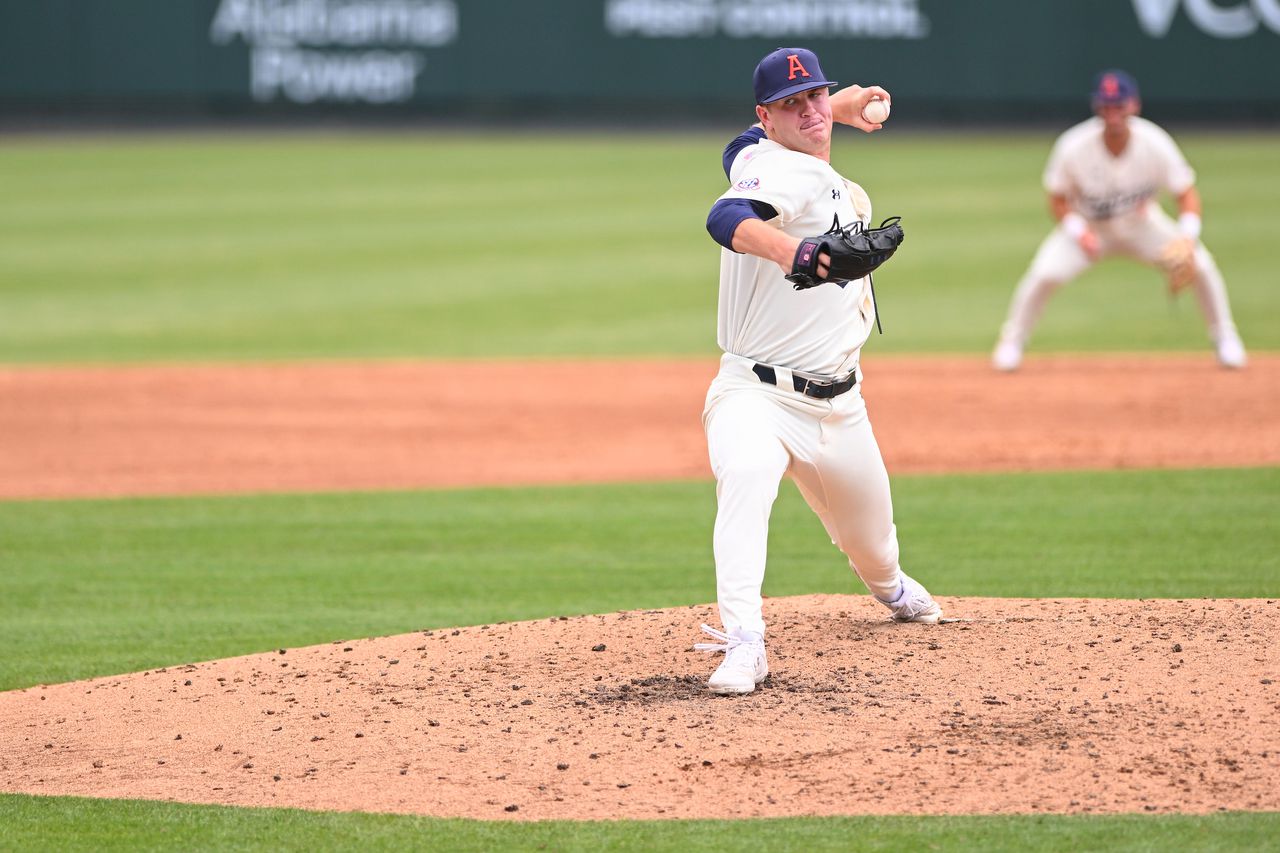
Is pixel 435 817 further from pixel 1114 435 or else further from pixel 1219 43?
pixel 1219 43

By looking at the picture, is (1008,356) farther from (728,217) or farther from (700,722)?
(700,722)

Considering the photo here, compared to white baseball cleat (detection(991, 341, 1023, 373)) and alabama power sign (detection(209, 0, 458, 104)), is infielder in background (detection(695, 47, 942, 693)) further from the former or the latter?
alabama power sign (detection(209, 0, 458, 104))

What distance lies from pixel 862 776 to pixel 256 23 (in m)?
23.9

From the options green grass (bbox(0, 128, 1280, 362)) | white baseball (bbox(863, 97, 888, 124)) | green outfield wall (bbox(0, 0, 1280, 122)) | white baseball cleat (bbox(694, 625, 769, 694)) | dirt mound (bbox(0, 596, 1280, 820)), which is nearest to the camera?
dirt mound (bbox(0, 596, 1280, 820))

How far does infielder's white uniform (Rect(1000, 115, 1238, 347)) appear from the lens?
11.4 meters

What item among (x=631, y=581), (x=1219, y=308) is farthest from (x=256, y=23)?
(x=631, y=581)

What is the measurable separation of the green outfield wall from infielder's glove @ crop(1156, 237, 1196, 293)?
14.9 m

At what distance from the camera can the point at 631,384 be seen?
12312mm

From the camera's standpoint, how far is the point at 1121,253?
12109 millimetres

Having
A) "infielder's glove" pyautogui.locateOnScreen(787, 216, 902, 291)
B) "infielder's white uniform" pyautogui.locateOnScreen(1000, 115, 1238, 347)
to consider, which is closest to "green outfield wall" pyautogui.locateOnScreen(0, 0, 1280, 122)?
"infielder's white uniform" pyautogui.locateOnScreen(1000, 115, 1238, 347)

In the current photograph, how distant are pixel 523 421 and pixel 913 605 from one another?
573cm

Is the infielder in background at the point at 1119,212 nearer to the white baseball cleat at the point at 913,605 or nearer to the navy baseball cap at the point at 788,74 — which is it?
the white baseball cleat at the point at 913,605

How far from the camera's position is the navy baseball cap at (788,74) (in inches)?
191

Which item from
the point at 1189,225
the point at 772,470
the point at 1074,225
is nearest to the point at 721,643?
the point at 772,470
